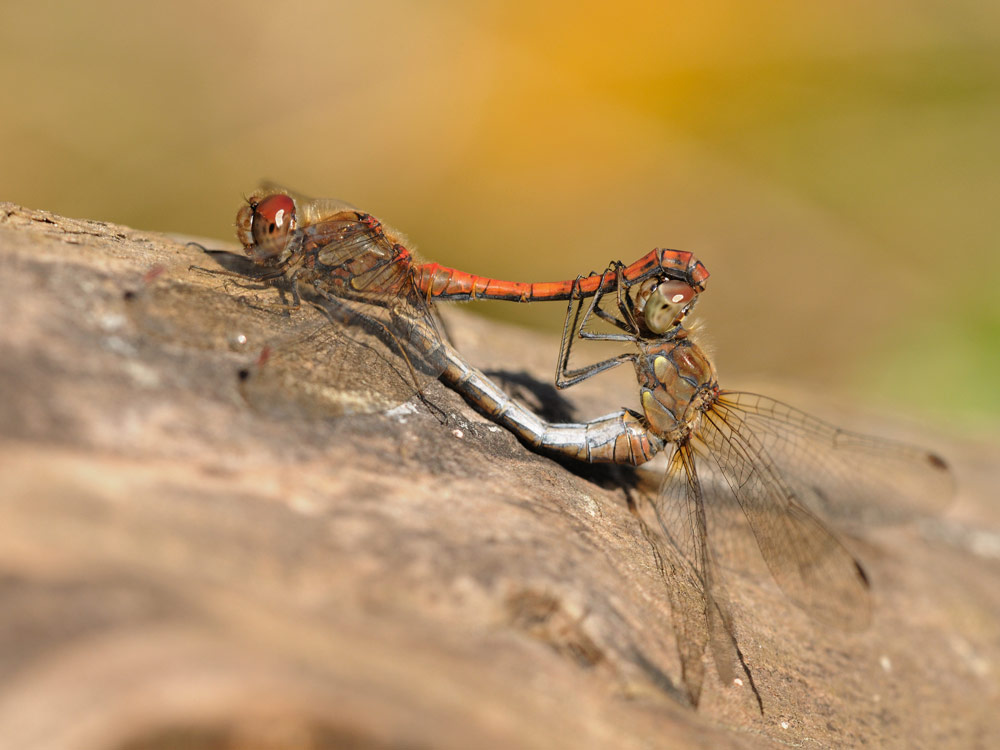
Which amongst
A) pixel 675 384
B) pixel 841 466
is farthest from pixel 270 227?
pixel 841 466

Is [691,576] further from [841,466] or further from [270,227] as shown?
[270,227]

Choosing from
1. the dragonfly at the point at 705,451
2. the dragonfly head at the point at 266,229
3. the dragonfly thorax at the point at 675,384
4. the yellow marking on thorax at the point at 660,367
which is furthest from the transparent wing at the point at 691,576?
the dragonfly head at the point at 266,229

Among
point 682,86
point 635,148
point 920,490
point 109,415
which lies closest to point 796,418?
point 920,490

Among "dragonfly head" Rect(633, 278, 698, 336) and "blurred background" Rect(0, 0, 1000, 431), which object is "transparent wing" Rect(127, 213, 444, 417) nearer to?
"dragonfly head" Rect(633, 278, 698, 336)

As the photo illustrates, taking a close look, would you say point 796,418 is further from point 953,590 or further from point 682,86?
point 682,86

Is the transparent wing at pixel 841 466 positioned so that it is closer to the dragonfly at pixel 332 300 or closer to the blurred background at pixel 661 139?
the dragonfly at pixel 332 300
